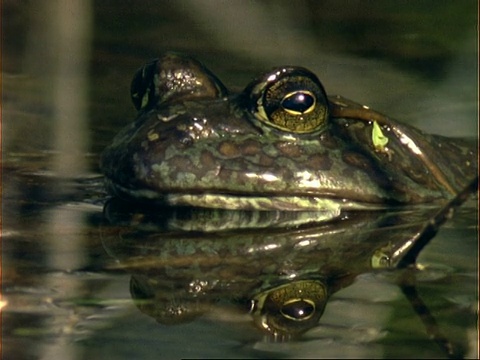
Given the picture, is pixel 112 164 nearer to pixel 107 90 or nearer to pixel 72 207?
pixel 72 207

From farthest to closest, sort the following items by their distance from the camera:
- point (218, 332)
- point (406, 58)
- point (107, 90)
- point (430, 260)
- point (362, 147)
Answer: point (406, 58) < point (107, 90) < point (362, 147) < point (430, 260) < point (218, 332)

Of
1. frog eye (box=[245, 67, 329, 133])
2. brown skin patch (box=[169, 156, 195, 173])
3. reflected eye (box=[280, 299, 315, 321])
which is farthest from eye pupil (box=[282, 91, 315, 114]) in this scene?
reflected eye (box=[280, 299, 315, 321])

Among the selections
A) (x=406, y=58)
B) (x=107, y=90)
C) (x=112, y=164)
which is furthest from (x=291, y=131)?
(x=406, y=58)

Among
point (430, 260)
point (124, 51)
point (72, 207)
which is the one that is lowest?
point (124, 51)

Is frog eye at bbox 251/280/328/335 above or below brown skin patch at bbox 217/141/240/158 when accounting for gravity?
above

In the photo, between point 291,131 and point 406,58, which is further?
point 406,58

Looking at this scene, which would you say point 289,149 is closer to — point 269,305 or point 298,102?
point 298,102

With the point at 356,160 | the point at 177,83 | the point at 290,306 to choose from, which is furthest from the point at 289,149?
the point at 290,306

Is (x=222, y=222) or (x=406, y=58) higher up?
(x=222, y=222)

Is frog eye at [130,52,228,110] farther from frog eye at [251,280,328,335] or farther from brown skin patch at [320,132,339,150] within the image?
frog eye at [251,280,328,335]
